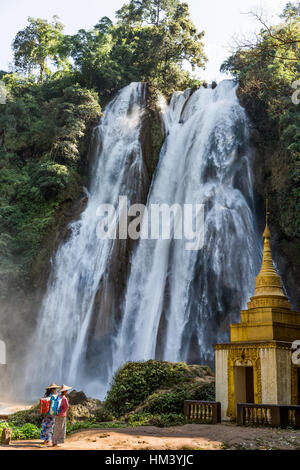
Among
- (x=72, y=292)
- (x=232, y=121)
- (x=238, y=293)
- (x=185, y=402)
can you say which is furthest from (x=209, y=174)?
(x=185, y=402)

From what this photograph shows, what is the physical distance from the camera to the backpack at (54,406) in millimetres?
10797

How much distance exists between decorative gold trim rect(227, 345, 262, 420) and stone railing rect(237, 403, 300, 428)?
1.22 m

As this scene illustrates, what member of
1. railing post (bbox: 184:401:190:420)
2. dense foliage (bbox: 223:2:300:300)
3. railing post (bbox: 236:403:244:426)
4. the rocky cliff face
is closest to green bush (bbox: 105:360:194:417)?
railing post (bbox: 184:401:190:420)

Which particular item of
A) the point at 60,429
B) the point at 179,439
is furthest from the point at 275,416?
the point at 60,429

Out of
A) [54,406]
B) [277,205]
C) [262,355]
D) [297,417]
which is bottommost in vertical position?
[297,417]

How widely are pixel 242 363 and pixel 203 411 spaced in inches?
73.3

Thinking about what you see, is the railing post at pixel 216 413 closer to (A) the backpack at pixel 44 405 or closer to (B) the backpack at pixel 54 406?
(B) the backpack at pixel 54 406

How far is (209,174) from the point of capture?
28625 millimetres

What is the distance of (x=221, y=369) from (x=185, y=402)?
64.5 inches

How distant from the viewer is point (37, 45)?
4878 centimetres

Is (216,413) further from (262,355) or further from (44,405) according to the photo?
(44,405)

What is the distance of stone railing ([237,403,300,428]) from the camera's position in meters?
12.4

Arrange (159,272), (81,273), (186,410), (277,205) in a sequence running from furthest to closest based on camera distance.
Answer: (81,273)
(159,272)
(277,205)
(186,410)

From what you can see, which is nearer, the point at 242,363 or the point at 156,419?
the point at 156,419
